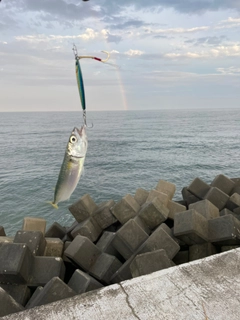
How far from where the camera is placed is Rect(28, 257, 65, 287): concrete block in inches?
168

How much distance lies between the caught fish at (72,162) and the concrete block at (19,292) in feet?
7.47

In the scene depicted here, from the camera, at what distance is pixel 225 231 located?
4.75 metres

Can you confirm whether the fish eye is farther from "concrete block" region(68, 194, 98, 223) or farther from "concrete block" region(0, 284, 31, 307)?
"concrete block" region(68, 194, 98, 223)

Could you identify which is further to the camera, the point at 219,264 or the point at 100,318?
the point at 219,264

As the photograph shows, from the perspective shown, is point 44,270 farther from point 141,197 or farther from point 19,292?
point 141,197

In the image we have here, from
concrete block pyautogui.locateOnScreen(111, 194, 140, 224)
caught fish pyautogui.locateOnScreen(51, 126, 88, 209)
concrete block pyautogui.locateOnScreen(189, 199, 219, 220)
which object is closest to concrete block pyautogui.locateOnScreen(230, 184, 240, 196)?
concrete block pyautogui.locateOnScreen(189, 199, 219, 220)

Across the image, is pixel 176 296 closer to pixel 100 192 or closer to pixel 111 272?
pixel 111 272

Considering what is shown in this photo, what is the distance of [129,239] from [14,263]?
1.90 metres

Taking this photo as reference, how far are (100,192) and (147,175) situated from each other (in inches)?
186

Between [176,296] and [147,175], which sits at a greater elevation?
[176,296]

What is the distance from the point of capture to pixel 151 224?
585 cm

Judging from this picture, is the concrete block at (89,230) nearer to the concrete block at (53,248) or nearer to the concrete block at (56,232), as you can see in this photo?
the concrete block at (53,248)

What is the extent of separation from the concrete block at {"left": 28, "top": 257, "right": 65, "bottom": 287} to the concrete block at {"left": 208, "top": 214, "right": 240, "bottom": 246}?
2.53 meters

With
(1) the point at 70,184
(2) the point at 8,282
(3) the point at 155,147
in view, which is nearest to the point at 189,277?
(1) the point at 70,184
